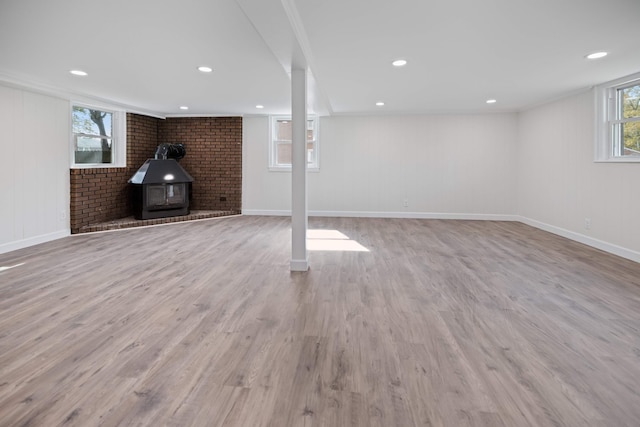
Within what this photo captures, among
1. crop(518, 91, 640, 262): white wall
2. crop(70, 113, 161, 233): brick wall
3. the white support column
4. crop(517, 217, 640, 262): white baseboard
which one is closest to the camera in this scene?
the white support column

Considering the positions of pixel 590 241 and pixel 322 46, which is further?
pixel 590 241

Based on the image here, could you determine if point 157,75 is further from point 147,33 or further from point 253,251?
point 253,251

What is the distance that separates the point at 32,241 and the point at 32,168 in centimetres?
100

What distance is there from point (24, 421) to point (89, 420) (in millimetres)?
264

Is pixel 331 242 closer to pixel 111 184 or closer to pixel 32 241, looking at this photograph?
pixel 32 241

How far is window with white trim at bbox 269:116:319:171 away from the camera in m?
8.24

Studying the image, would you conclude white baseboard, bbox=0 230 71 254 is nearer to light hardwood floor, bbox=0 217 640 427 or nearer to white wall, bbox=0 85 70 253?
white wall, bbox=0 85 70 253

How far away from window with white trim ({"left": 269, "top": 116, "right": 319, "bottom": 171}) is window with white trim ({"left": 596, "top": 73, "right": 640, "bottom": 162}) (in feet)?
16.1

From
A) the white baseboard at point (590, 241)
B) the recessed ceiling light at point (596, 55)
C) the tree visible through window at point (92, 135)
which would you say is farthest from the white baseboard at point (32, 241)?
the white baseboard at point (590, 241)

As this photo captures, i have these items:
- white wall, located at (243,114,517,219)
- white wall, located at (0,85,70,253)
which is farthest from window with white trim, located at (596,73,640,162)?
white wall, located at (0,85,70,253)

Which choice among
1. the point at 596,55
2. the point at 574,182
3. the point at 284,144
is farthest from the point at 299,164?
the point at 284,144

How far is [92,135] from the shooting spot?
21.5 feet

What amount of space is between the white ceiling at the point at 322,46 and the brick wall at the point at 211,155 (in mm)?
2280

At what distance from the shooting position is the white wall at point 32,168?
484 cm
